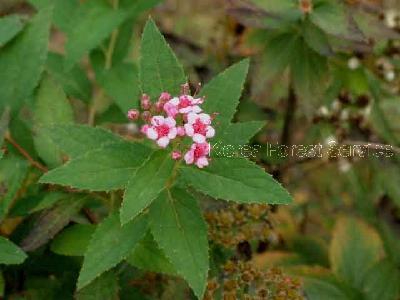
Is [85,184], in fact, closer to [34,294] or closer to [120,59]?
[34,294]

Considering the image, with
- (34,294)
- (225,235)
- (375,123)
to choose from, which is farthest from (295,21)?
(34,294)

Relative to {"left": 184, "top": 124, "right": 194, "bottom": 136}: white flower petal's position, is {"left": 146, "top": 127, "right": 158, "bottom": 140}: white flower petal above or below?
below

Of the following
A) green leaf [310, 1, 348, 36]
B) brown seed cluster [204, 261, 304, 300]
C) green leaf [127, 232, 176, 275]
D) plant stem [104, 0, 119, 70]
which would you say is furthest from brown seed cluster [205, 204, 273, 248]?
plant stem [104, 0, 119, 70]

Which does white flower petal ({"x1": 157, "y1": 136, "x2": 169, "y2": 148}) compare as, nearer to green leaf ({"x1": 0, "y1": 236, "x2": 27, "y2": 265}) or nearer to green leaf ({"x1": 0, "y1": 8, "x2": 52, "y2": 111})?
green leaf ({"x1": 0, "y1": 236, "x2": 27, "y2": 265})

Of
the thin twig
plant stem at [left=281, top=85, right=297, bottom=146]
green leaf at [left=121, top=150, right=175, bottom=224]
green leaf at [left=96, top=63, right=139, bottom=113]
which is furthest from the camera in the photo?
plant stem at [left=281, top=85, right=297, bottom=146]

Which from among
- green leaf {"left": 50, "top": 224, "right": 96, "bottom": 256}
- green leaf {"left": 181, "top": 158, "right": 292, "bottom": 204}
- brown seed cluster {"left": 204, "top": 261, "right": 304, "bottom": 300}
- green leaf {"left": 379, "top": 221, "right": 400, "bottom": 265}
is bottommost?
green leaf {"left": 379, "top": 221, "right": 400, "bottom": 265}

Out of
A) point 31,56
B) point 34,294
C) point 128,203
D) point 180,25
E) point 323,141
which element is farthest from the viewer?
point 180,25

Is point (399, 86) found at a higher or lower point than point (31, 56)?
lower
